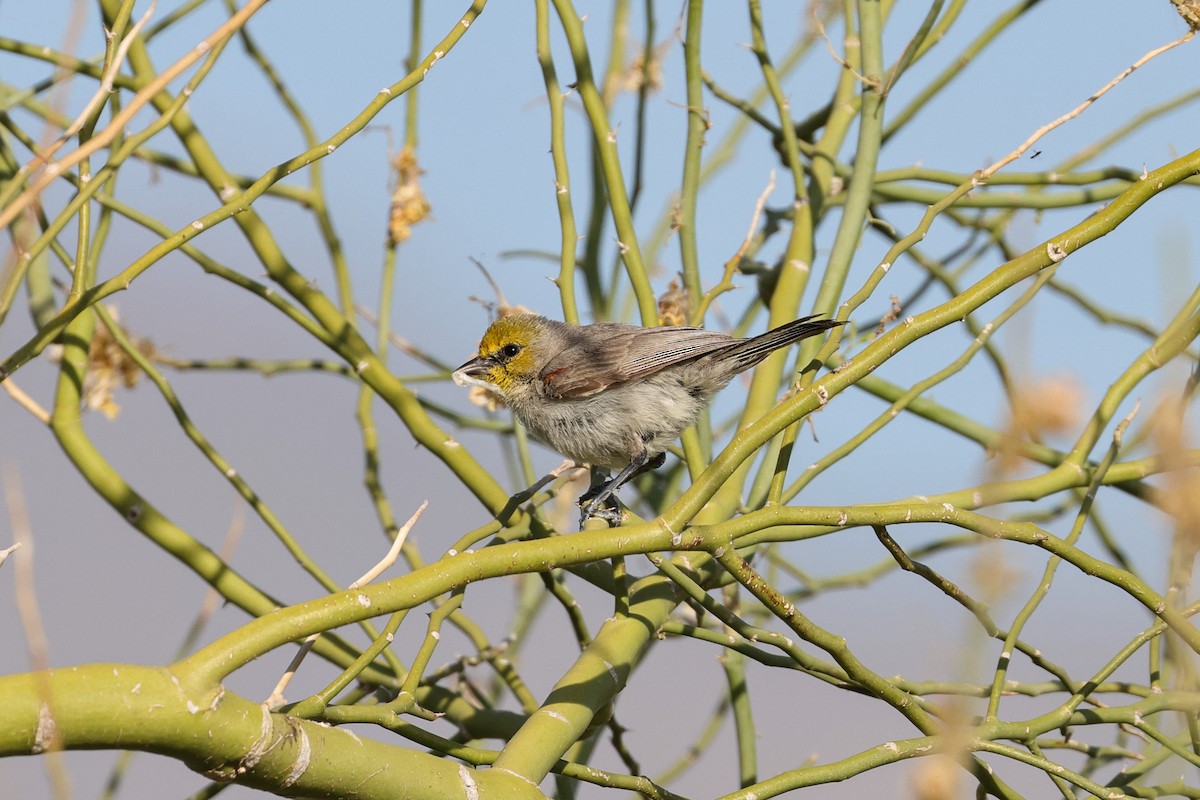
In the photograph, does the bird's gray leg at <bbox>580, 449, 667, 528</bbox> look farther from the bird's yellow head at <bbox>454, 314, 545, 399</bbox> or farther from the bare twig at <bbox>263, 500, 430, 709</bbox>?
the bare twig at <bbox>263, 500, 430, 709</bbox>

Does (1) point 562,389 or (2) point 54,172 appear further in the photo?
(1) point 562,389

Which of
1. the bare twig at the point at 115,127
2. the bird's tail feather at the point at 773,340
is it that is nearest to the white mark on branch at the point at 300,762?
the bare twig at the point at 115,127

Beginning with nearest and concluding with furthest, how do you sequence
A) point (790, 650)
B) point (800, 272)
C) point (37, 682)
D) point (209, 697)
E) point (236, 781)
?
point (37, 682) → point (209, 697) → point (236, 781) → point (790, 650) → point (800, 272)

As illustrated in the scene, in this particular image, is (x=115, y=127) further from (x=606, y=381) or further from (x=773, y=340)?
(x=606, y=381)

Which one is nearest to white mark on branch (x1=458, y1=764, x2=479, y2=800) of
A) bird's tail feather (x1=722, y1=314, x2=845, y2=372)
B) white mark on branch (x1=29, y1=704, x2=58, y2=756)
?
white mark on branch (x1=29, y1=704, x2=58, y2=756)

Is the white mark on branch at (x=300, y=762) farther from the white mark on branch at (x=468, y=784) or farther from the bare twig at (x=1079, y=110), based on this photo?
the bare twig at (x=1079, y=110)

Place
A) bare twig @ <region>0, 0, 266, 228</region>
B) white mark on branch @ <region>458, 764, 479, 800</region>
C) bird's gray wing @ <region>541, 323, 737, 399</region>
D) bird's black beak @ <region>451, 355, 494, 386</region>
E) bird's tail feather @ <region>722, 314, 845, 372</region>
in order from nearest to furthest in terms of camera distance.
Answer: bare twig @ <region>0, 0, 266, 228</region> < white mark on branch @ <region>458, 764, 479, 800</region> < bird's tail feather @ <region>722, 314, 845, 372</region> < bird's gray wing @ <region>541, 323, 737, 399</region> < bird's black beak @ <region>451, 355, 494, 386</region>

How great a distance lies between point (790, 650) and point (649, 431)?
4.74 ft

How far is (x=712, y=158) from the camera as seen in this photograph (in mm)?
4250

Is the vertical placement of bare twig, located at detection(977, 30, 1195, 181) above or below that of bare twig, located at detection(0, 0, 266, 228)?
above

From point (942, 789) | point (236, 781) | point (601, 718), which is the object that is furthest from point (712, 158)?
point (942, 789)

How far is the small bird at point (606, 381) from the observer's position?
3.46 metres

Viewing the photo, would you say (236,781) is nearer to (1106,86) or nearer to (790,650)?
(790,650)

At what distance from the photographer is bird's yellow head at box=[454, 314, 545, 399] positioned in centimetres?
386
